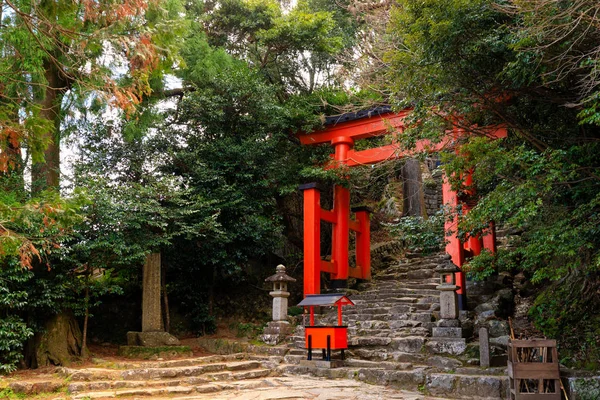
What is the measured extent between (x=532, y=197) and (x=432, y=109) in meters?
2.15

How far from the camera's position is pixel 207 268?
42.7ft

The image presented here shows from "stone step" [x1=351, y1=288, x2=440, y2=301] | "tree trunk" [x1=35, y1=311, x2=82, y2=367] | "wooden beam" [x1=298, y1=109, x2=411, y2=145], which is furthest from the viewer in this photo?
"stone step" [x1=351, y1=288, x2=440, y2=301]

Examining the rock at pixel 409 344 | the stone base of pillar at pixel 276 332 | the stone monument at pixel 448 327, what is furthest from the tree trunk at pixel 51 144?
the stone monument at pixel 448 327

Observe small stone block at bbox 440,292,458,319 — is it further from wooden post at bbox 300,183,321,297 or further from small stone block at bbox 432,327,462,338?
wooden post at bbox 300,183,321,297

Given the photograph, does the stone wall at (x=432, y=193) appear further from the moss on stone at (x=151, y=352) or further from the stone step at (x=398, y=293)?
the moss on stone at (x=151, y=352)

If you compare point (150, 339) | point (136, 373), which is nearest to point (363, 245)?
point (150, 339)

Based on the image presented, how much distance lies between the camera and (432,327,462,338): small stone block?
8.75m

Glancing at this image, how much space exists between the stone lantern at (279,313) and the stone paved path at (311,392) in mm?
2385

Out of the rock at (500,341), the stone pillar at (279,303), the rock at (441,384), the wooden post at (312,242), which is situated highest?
the wooden post at (312,242)

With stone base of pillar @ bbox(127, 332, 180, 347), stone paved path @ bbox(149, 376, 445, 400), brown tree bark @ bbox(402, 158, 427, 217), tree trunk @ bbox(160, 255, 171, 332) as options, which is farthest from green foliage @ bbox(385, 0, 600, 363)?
brown tree bark @ bbox(402, 158, 427, 217)

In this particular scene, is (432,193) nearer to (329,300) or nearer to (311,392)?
(329,300)

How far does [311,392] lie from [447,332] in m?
2.95

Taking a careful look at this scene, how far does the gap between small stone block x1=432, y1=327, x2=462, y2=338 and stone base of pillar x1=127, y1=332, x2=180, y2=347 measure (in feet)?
18.3

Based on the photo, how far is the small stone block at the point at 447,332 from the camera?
8750 millimetres
